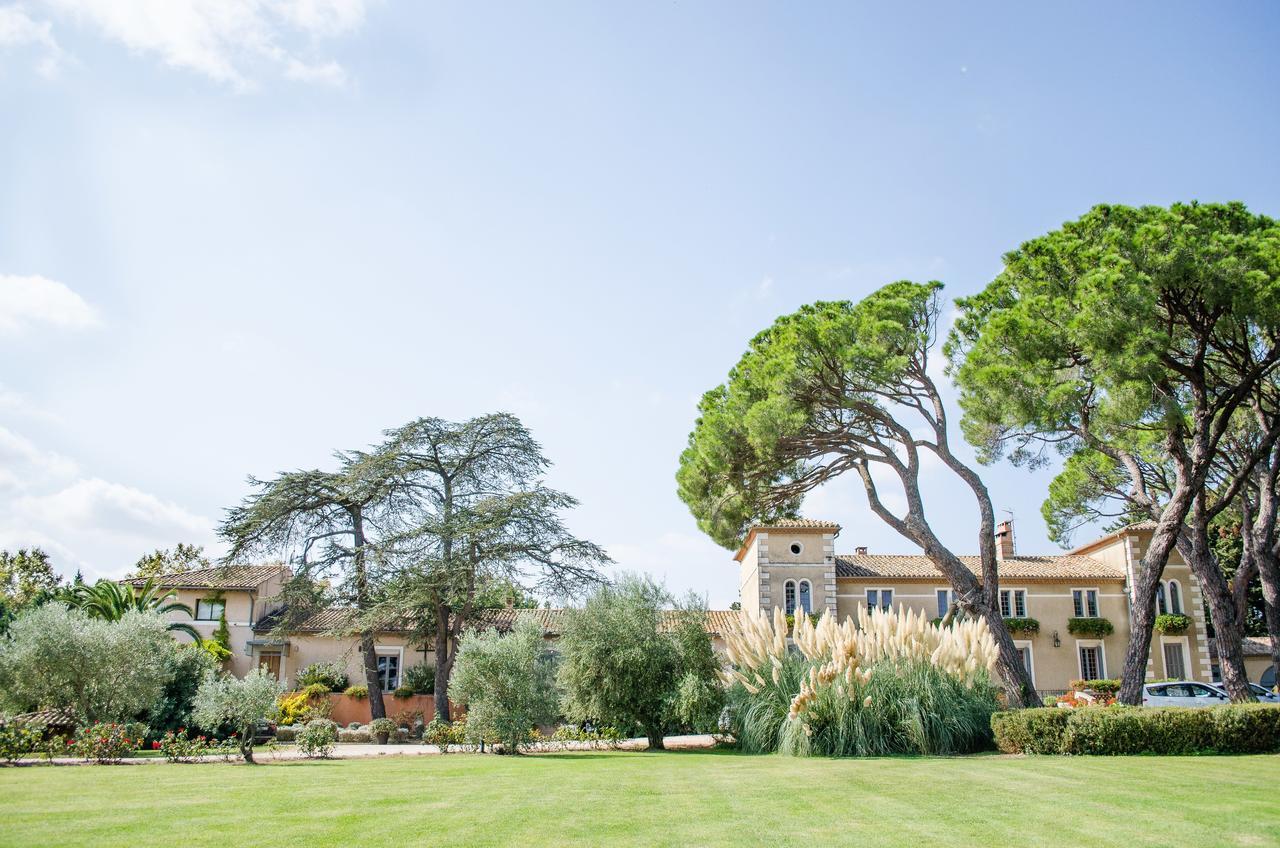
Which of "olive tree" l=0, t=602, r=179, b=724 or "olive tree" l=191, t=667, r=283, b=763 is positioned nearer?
"olive tree" l=191, t=667, r=283, b=763

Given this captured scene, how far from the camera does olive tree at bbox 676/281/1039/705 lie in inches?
681

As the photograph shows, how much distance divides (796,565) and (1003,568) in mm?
8386

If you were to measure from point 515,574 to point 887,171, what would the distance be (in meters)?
16.1

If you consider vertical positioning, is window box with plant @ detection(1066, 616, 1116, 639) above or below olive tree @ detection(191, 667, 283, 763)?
below

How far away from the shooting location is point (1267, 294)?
14336 mm

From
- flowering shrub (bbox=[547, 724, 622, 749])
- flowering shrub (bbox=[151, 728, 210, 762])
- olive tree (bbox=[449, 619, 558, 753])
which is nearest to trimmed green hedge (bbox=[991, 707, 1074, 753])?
flowering shrub (bbox=[547, 724, 622, 749])

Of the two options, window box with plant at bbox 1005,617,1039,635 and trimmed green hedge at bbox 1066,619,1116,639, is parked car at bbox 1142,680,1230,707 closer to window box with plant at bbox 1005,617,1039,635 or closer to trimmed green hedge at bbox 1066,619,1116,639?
window box with plant at bbox 1005,617,1039,635

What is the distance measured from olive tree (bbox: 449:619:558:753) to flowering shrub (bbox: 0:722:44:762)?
7292 millimetres

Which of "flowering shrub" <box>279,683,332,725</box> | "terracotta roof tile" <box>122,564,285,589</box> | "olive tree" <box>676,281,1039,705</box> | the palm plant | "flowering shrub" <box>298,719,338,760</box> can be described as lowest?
"flowering shrub" <box>279,683,332,725</box>

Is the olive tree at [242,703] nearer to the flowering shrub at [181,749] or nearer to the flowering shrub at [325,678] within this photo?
the flowering shrub at [181,749]

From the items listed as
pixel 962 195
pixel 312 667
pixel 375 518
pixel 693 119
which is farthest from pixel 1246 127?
pixel 312 667

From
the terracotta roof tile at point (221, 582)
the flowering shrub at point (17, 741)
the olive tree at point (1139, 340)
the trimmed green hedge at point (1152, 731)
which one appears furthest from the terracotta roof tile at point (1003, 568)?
the flowering shrub at point (17, 741)

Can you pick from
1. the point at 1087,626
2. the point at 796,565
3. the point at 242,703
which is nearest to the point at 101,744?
the point at 242,703

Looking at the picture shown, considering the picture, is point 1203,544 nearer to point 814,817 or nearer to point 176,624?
point 814,817
